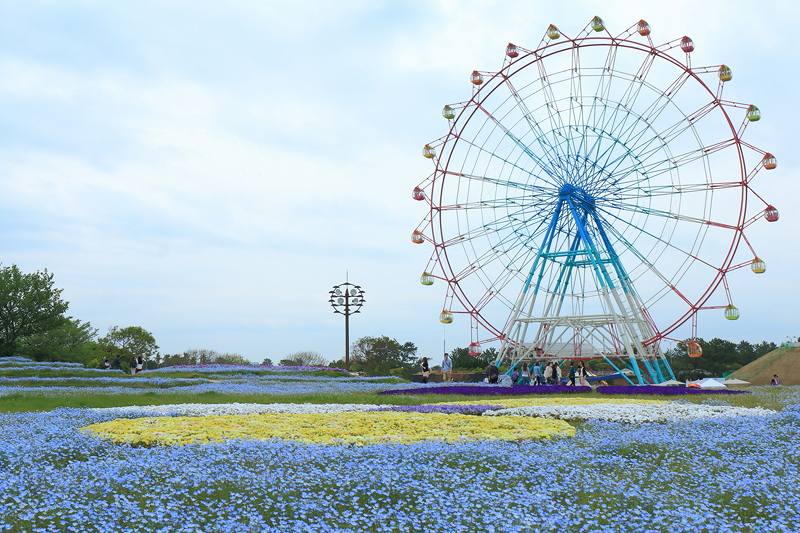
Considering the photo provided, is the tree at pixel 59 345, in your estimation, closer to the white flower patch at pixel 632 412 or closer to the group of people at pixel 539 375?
the group of people at pixel 539 375

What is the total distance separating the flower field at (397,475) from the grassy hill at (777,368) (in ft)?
109

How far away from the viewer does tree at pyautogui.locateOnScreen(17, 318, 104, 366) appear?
50188mm

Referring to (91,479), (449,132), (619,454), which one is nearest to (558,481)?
(619,454)

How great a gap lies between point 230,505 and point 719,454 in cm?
728

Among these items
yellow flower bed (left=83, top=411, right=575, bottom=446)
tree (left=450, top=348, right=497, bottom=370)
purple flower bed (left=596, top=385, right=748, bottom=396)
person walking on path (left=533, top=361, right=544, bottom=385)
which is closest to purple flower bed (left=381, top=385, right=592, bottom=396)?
purple flower bed (left=596, top=385, right=748, bottom=396)

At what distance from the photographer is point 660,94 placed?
34.9 meters

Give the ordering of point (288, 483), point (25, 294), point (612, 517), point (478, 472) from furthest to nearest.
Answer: point (25, 294)
point (478, 472)
point (288, 483)
point (612, 517)

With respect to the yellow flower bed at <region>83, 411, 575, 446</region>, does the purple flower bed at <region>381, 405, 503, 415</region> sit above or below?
below

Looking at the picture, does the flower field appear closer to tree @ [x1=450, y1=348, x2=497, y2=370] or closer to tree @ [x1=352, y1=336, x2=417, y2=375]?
tree @ [x1=450, y1=348, x2=497, y2=370]

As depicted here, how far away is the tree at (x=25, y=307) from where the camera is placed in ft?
158

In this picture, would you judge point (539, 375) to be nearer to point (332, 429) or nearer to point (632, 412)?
point (632, 412)

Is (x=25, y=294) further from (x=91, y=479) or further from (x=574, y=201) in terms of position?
(x=91, y=479)

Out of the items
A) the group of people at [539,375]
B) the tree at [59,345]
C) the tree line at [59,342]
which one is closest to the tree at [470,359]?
the tree line at [59,342]

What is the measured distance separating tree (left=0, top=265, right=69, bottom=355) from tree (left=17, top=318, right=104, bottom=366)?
0.62m
